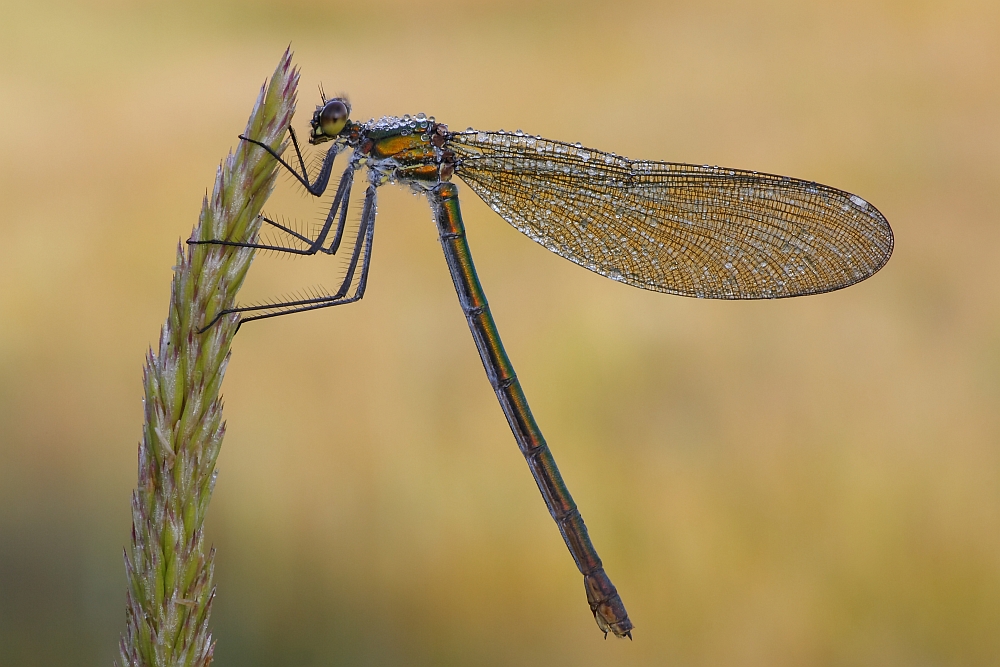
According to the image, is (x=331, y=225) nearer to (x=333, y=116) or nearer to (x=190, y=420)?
(x=333, y=116)

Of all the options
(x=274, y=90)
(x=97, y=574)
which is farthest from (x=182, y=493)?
(x=97, y=574)

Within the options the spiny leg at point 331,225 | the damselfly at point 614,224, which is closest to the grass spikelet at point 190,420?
the spiny leg at point 331,225

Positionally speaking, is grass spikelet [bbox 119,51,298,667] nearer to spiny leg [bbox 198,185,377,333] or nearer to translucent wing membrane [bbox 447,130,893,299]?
spiny leg [bbox 198,185,377,333]

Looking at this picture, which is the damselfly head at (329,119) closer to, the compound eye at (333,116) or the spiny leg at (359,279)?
the compound eye at (333,116)

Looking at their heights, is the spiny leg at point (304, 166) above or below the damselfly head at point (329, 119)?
below

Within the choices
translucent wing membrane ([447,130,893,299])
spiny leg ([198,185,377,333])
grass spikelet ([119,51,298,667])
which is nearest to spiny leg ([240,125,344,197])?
grass spikelet ([119,51,298,667])

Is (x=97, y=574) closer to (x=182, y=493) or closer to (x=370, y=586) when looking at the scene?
(x=370, y=586)

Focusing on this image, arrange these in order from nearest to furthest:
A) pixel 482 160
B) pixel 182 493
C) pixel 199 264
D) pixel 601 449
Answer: pixel 182 493
pixel 199 264
pixel 482 160
pixel 601 449
